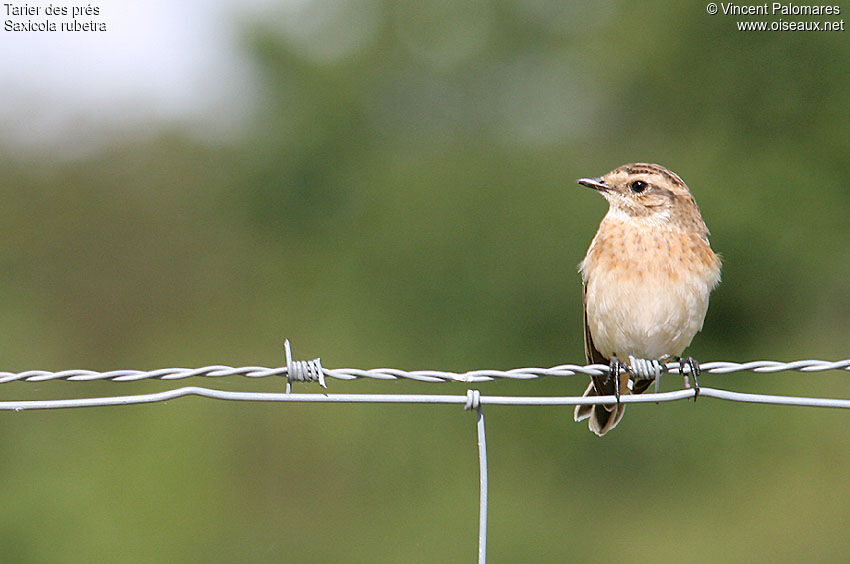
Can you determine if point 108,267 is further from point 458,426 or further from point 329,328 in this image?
point 458,426

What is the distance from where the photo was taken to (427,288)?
22.4m

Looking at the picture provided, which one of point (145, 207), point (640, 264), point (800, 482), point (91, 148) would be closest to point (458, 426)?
point (800, 482)

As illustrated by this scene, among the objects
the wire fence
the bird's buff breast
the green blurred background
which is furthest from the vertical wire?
the green blurred background

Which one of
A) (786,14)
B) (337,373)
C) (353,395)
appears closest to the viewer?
(353,395)

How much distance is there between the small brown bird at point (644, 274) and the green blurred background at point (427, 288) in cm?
819

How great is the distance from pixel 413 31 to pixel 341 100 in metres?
2.71

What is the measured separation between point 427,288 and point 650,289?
17228mm

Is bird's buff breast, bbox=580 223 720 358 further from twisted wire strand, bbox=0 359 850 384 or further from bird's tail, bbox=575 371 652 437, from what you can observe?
twisted wire strand, bbox=0 359 850 384

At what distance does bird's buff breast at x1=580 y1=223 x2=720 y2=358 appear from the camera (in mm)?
5195

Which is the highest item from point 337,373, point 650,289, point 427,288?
point 427,288

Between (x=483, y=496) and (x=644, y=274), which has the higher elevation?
(x=644, y=274)

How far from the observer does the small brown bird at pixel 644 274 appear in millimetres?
5207

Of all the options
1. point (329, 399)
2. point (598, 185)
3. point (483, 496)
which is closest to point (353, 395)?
point (329, 399)

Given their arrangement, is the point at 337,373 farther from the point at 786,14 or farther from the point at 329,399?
the point at 786,14
